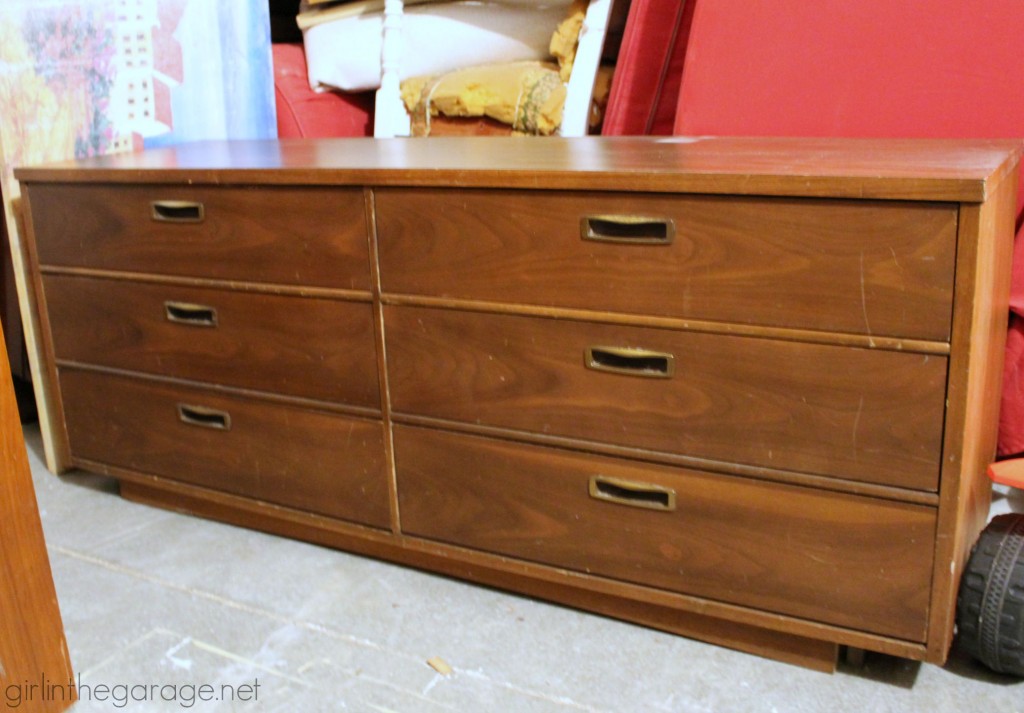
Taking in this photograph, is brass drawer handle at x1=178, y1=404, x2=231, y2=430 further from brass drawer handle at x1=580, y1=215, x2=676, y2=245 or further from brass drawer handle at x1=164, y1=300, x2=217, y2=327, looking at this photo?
brass drawer handle at x1=580, y1=215, x2=676, y2=245

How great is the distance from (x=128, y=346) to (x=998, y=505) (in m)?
1.40

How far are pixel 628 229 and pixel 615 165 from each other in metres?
0.09

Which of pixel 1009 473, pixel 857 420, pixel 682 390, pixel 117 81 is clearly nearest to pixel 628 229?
pixel 682 390

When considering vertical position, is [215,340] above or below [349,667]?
above

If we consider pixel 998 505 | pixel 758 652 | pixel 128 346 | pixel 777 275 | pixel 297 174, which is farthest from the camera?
pixel 128 346

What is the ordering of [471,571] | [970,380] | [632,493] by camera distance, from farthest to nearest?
[471,571] → [632,493] → [970,380]

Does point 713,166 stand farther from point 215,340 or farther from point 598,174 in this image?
point 215,340

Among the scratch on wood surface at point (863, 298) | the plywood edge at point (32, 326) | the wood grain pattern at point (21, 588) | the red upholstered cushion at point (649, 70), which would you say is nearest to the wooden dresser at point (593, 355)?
the scratch on wood surface at point (863, 298)

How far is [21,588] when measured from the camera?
1.06 metres

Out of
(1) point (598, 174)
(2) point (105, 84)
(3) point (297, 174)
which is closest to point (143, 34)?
(2) point (105, 84)

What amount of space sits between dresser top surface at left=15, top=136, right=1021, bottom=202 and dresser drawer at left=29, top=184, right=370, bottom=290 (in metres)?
0.03

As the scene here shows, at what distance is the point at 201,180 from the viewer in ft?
4.52

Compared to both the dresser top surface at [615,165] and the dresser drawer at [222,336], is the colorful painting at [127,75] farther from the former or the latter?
the dresser drawer at [222,336]

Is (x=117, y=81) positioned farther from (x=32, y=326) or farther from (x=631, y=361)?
(x=631, y=361)
